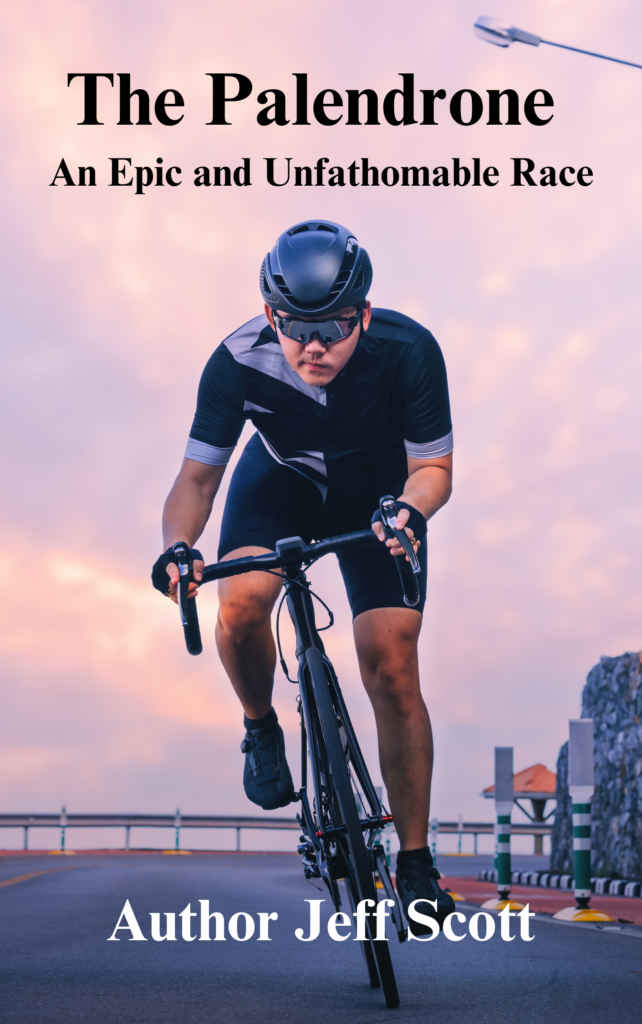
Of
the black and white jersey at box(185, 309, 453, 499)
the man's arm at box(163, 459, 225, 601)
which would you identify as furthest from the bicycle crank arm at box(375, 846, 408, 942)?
the black and white jersey at box(185, 309, 453, 499)

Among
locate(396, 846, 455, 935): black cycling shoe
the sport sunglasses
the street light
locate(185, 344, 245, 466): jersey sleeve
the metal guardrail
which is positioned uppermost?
the street light

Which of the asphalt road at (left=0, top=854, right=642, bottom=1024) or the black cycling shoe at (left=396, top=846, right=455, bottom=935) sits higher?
the black cycling shoe at (left=396, top=846, right=455, bottom=935)

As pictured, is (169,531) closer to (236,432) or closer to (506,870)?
(236,432)

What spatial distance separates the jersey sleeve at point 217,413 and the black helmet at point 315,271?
608mm

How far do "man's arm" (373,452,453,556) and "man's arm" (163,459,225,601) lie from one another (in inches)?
32.1

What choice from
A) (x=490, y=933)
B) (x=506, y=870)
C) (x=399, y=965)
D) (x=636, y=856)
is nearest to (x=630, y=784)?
(x=636, y=856)

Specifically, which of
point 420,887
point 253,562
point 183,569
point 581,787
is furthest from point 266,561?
point 581,787

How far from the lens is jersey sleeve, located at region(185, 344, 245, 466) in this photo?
5.09 metres

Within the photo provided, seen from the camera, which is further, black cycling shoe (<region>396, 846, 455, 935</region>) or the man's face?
the man's face

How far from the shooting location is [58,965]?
17.8 feet

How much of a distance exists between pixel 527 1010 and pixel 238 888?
9.24 m

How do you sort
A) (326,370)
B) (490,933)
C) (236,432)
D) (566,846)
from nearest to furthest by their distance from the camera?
(326,370)
(236,432)
(490,933)
(566,846)

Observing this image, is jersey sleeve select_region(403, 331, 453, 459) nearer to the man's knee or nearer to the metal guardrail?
the man's knee

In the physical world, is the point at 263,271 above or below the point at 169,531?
above
